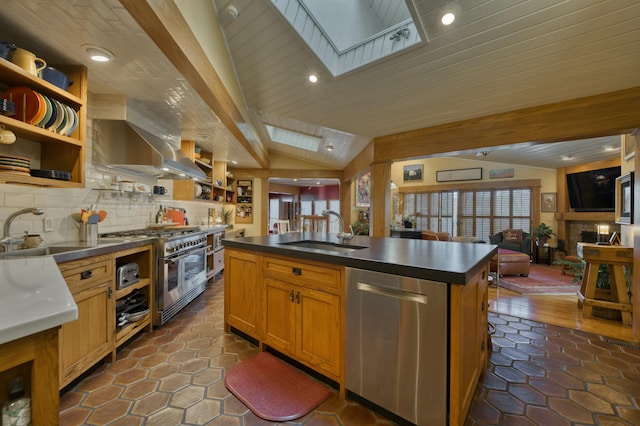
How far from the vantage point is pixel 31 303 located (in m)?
0.70

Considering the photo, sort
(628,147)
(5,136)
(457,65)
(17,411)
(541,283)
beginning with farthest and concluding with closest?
1. (541,283)
2. (628,147)
3. (457,65)
4. (5,136)
5. (17,411)

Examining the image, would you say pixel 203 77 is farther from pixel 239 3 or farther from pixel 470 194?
pixel 470 194

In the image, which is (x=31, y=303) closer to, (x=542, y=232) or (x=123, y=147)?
(x=123, y=147)

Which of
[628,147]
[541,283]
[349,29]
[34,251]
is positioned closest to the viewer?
[34,251]

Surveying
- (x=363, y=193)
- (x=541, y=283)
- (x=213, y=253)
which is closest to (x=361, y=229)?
(x=363, y=193)

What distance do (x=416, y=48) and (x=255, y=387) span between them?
2.95 metres

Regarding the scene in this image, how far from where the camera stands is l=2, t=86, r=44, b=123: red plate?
1739mm

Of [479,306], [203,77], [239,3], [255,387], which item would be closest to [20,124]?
[203,77]

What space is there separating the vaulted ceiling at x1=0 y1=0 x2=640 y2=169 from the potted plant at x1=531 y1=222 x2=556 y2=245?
5403mm

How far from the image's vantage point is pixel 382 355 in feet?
4.96

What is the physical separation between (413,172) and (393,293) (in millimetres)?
8391

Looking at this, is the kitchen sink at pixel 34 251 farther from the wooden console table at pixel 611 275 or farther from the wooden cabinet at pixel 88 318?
the wooden console table at pixel 611 275

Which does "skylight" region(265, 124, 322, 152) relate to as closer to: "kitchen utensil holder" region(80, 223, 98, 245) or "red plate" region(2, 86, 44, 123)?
"kitchen utensil holder" region(80, 223, 98, 245)

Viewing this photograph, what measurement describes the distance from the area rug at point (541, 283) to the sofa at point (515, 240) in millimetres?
590
